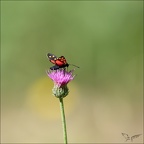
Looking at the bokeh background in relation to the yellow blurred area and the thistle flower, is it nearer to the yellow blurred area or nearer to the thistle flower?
the yellow blurred area

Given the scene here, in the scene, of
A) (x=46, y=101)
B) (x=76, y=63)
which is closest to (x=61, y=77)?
(x=46, y=101)

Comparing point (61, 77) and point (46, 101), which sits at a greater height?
point (61, 77)

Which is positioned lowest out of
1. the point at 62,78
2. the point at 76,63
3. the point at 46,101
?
the point at 46,101

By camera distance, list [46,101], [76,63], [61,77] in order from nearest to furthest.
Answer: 1. [61,77]
2. [46,101]
3. [76,63]

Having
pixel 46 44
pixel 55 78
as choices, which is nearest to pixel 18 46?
pixel 46 44

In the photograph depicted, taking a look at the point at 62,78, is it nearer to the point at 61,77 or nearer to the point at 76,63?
the point at 61,77

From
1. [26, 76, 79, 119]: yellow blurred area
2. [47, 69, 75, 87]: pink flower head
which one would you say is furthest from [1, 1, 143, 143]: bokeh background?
[47, 69, 75, 87]: pink flower head

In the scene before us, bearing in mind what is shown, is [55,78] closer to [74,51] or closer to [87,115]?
[87,115]

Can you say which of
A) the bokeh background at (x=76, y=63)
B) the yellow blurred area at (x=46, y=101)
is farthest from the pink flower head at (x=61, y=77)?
the yellow blurred area at (x=46, y=101)
